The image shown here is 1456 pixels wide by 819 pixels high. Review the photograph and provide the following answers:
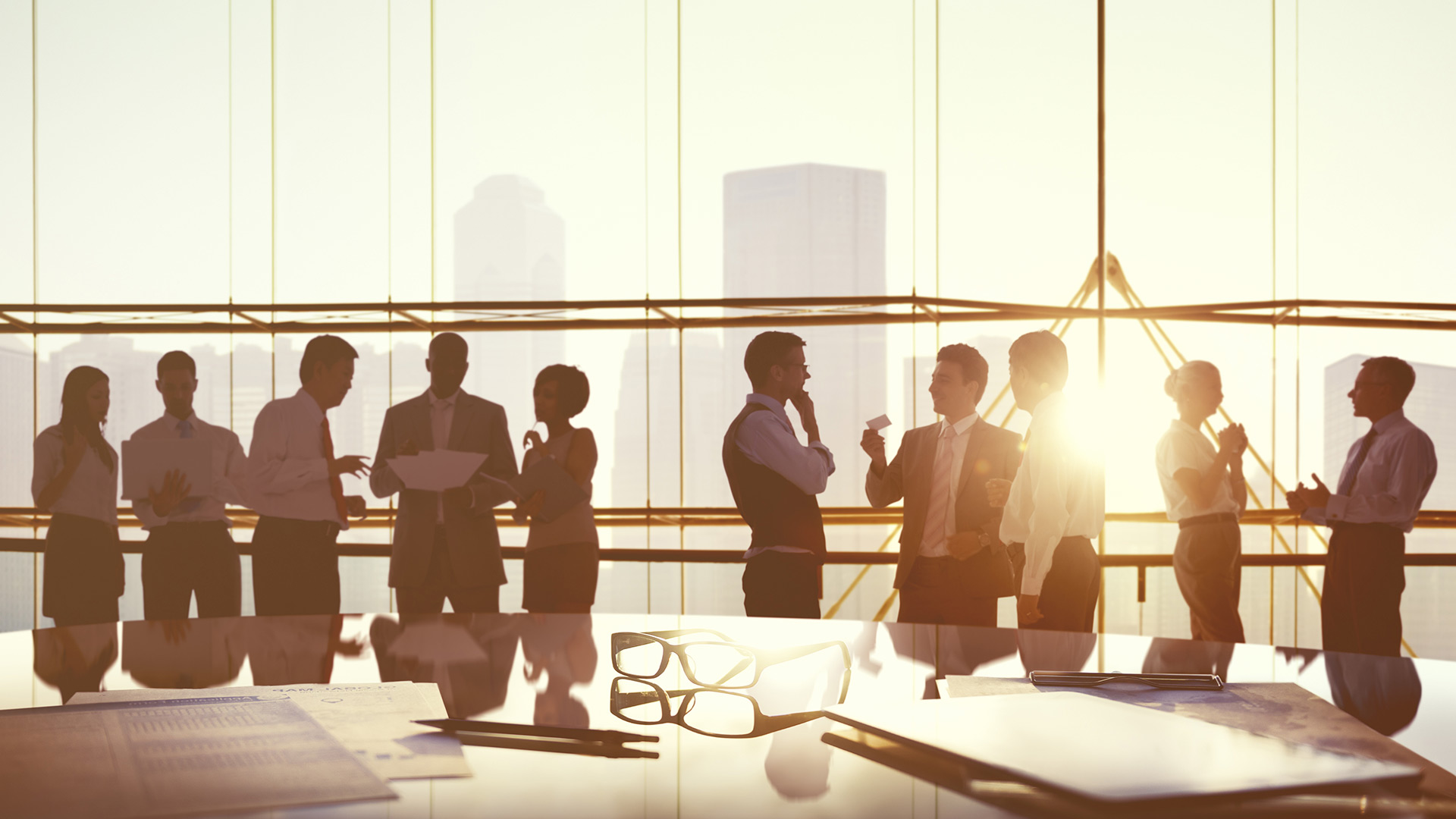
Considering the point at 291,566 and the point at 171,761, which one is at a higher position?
the point at 171,761

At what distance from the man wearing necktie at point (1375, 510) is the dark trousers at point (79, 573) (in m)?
4.08

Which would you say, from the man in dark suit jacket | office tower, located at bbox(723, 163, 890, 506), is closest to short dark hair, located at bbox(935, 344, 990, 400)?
the man in dark suit jacket

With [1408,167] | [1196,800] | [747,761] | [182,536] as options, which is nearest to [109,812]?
[747,761]

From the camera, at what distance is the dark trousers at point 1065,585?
251cm

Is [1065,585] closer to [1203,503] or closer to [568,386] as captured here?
[1203,503]

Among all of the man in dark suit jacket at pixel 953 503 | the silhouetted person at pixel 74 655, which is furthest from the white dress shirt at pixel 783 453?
the silhouetted person at pixel 74 655

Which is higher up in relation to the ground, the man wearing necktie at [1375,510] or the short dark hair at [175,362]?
the short dark hair at [175,362]

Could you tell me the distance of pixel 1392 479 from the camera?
3.28 metres

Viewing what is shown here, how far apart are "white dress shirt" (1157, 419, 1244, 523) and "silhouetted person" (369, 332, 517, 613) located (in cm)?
218

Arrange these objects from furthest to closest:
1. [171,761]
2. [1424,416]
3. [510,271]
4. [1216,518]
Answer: [510,271] < [1424,416] < [1216,518] < [171,761]

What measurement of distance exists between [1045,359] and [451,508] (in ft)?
5.66

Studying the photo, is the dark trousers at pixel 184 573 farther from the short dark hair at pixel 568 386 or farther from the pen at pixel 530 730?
the pen at pixel 530 730

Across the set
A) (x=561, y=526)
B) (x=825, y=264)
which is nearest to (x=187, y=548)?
(x=561, y=526)

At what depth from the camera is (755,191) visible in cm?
896
